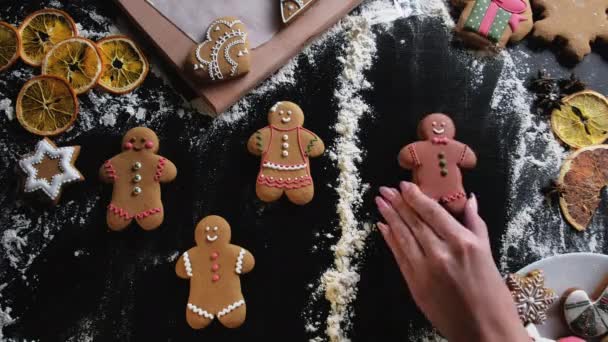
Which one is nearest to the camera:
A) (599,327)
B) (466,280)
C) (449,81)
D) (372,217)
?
(466,280)

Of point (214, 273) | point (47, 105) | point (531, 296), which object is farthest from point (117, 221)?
point (531, 296)

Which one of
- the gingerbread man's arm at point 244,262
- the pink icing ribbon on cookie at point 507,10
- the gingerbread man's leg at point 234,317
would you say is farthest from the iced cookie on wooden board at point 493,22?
the gingerbread man's leg at point 234,317

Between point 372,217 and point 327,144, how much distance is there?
0.31 meters

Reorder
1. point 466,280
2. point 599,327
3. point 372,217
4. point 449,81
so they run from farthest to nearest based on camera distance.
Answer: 1. point 449,81
2. point 372,217
3. point 599,327
4. point 466,280

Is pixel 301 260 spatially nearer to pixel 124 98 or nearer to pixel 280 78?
pixel 280 78

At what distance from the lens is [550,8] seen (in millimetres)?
2139

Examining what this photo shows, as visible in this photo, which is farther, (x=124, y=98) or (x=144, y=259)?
(x=124, y=98)

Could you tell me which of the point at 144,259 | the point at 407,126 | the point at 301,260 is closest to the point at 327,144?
the point at 407,126

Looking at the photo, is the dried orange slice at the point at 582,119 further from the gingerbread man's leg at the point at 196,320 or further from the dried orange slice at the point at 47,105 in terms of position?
the dried orange slice at the point at 47,105

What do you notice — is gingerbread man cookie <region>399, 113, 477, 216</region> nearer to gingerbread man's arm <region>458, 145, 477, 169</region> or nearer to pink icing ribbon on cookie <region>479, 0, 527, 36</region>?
gingerbread man's arm <region>458, 145, 477, 169</region>

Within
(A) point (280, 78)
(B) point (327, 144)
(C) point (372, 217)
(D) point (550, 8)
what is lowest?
(C) point (372, 217)

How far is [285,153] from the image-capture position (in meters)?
1.91

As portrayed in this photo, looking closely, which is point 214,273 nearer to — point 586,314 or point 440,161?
point 440,161

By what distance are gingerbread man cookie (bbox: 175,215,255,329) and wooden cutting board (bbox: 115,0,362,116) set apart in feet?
1.46
